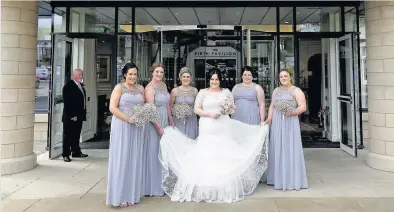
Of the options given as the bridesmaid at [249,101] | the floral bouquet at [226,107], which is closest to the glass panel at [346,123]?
the bridesmaid at [249,101]

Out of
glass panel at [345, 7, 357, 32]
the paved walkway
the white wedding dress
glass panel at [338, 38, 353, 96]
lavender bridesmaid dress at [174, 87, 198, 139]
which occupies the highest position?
glass panel at [345, 7, 357, 32]

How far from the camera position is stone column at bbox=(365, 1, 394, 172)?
5039mm

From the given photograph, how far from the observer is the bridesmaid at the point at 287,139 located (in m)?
4.18

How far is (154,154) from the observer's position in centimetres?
393

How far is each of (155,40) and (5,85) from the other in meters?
3.34

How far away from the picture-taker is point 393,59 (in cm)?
501

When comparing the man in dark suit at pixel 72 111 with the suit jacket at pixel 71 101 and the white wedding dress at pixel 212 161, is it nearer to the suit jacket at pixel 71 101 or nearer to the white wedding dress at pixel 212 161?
the suit jacket at pixel 71 101

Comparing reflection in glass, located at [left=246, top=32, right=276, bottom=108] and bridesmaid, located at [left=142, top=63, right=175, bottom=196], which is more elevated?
reflection in glass, located at [left=246, top=32, right=276, bottom=108]

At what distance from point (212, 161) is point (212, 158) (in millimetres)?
35

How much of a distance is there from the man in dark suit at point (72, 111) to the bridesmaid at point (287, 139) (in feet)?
11.1

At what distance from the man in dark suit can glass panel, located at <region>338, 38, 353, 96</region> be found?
16.2 feet

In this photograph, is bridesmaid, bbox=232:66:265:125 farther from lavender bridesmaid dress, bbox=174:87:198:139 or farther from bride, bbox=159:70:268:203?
lavender bridesmaid dress, bbox=174:87:198:139

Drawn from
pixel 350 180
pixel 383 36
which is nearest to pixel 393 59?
pixel 383 36

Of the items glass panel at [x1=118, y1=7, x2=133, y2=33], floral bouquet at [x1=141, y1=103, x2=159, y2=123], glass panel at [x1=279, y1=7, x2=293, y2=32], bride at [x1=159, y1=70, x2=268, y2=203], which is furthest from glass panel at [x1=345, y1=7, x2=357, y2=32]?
floral bouquet at [x1=141, y1=103, x2=159, y2=123]
